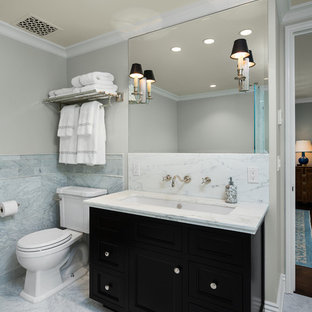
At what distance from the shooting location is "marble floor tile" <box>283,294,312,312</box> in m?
1.92

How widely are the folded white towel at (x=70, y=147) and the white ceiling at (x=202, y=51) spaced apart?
0.82 metres

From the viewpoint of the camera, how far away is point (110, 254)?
1834mm

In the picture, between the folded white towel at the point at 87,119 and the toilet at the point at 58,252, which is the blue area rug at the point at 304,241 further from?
the folded white towel at the point at 87,119

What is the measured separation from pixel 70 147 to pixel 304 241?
3.15m

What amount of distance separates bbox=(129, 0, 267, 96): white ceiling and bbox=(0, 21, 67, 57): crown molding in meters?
0.93

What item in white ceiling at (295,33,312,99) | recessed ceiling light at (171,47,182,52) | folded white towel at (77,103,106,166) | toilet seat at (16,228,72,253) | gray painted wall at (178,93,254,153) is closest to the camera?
gray painted wall at (178,93,254,153)

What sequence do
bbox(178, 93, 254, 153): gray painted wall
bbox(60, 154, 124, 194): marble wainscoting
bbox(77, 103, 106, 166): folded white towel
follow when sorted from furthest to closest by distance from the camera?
bbox(60, 154, 124, 194): marble wainscoting < bbox(77, 103, 106, 166): folded white towel < bbox(178, 93, 254, 153): gray painted wall

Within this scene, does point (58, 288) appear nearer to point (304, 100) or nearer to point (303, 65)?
point (303, 65)

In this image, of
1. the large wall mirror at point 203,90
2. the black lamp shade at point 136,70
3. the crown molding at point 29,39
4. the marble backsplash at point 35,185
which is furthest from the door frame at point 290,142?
the crown molding at point 29,39

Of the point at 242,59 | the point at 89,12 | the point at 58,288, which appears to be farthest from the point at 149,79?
the point at 58,288

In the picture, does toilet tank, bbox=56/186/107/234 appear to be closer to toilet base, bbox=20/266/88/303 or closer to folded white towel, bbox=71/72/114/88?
toilet base, bbox=20/266/88/303

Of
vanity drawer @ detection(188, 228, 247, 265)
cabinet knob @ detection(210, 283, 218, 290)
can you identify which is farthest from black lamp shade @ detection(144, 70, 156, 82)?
cabinet knob @ detection(210, 283, 218, 290)

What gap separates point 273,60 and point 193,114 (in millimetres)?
→ 705

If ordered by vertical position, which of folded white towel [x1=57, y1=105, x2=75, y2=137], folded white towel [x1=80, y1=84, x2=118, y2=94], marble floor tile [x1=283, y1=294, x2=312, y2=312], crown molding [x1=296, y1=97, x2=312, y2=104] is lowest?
marble floor tile [x1=283, y1=294, x2=312, y2=312]
